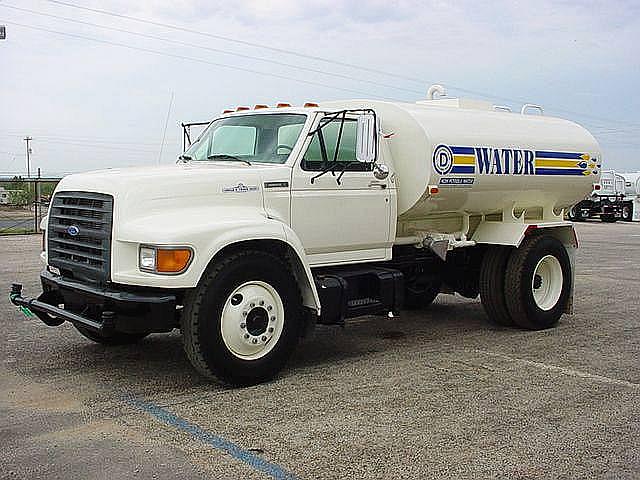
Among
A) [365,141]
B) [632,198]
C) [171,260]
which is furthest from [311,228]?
[632,198]

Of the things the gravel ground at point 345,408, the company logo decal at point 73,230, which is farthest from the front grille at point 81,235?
the gravel ground at point 345,408

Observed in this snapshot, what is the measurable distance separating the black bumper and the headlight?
0.24 m

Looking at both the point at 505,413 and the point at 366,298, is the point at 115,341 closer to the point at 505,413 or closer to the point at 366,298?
the point at 366,298

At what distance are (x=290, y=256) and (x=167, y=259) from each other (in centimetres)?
139

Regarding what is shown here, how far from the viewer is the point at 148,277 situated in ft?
21.0

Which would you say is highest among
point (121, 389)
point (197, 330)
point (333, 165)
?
point (333, 165)

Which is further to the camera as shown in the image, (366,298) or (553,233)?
(553,233)

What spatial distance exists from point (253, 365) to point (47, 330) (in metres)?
3.39

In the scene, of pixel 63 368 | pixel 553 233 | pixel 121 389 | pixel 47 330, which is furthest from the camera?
pixel 553 233

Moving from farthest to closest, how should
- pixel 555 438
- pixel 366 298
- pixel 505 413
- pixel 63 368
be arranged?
pixel 366 298 → pixel 63 368 → pixel 505 413 → pixel 555 438

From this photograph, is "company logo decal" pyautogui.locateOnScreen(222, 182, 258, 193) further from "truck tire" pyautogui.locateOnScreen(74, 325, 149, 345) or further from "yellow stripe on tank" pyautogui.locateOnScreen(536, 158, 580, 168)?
"yellow stripe on tank" pyautogui.locateOnScreen(536, 158, 580, 168)

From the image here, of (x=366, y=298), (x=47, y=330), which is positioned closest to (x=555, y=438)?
(x=366, y=298)

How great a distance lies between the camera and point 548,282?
1016 cm

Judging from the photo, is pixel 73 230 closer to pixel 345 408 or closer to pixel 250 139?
pixel 250 139
